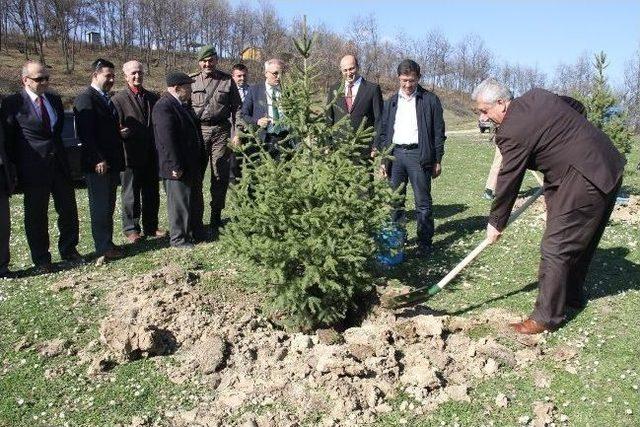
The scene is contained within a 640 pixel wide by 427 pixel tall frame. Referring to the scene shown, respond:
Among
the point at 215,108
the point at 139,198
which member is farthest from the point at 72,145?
the point at 215,108

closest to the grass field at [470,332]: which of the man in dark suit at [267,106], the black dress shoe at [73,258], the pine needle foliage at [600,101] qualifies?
A: the black dress shoe at [73,258]

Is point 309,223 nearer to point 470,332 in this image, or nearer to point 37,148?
point 470,332

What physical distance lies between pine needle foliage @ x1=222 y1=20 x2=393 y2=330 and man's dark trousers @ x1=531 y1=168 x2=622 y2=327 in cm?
139

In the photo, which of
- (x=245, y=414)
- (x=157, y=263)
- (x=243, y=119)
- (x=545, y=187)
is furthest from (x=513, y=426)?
(x=243, y=119)

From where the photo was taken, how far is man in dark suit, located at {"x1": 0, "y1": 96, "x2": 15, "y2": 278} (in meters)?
6.17

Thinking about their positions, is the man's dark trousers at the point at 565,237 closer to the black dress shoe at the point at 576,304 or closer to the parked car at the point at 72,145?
the black dress shoe at the point at 576,304

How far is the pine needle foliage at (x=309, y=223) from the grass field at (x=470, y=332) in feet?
3.17

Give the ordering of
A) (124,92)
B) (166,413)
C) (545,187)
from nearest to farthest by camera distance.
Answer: (166,413) < (545,187) < (124,92)

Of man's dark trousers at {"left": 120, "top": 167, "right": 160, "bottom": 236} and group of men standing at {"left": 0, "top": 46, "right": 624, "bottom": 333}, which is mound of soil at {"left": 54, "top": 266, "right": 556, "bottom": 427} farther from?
man's dark trousers at {"left": 120, "top": 167, "right": 160, "bottom": 236}

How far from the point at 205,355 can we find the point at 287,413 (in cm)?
93

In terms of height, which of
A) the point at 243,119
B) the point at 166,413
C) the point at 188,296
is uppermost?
the point at 243,119

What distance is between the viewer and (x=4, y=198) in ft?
20.6

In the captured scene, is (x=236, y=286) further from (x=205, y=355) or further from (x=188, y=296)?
(x=205, y=355)

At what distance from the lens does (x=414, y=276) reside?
6.24 m
